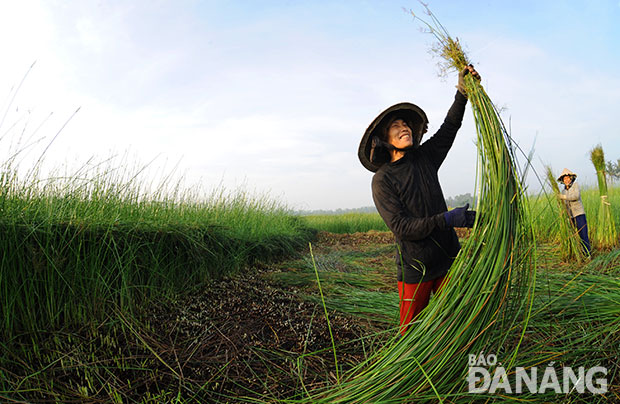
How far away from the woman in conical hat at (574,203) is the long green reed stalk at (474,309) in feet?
13.8

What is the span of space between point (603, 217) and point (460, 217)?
17.8 ft

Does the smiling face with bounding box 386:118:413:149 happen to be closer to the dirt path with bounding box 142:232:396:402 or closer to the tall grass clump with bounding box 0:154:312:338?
the dirt path with bounding box 142:232:396:402

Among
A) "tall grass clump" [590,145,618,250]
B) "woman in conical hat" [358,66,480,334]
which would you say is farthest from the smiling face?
"tall grass clump" [590,145,618,250]

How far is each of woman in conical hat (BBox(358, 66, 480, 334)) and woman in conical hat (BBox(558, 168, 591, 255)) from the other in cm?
380

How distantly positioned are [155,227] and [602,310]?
3261mm

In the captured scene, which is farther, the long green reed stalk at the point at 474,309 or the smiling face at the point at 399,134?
the smiling face at the point at 399,134

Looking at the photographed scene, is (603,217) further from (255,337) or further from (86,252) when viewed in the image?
(86,252)

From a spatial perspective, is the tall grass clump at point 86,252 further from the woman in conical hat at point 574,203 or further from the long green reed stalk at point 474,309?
the woman in conical hat at point 574,203

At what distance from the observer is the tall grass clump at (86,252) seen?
8.30 feet

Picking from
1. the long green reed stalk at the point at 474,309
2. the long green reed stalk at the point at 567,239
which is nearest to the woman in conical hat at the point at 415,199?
the long green reed stalk at the point at 474,309

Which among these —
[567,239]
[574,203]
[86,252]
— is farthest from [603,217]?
[86,252]

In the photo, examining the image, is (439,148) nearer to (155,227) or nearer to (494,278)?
(494,278)

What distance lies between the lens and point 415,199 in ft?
6.84

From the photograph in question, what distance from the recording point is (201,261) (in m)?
3.71
